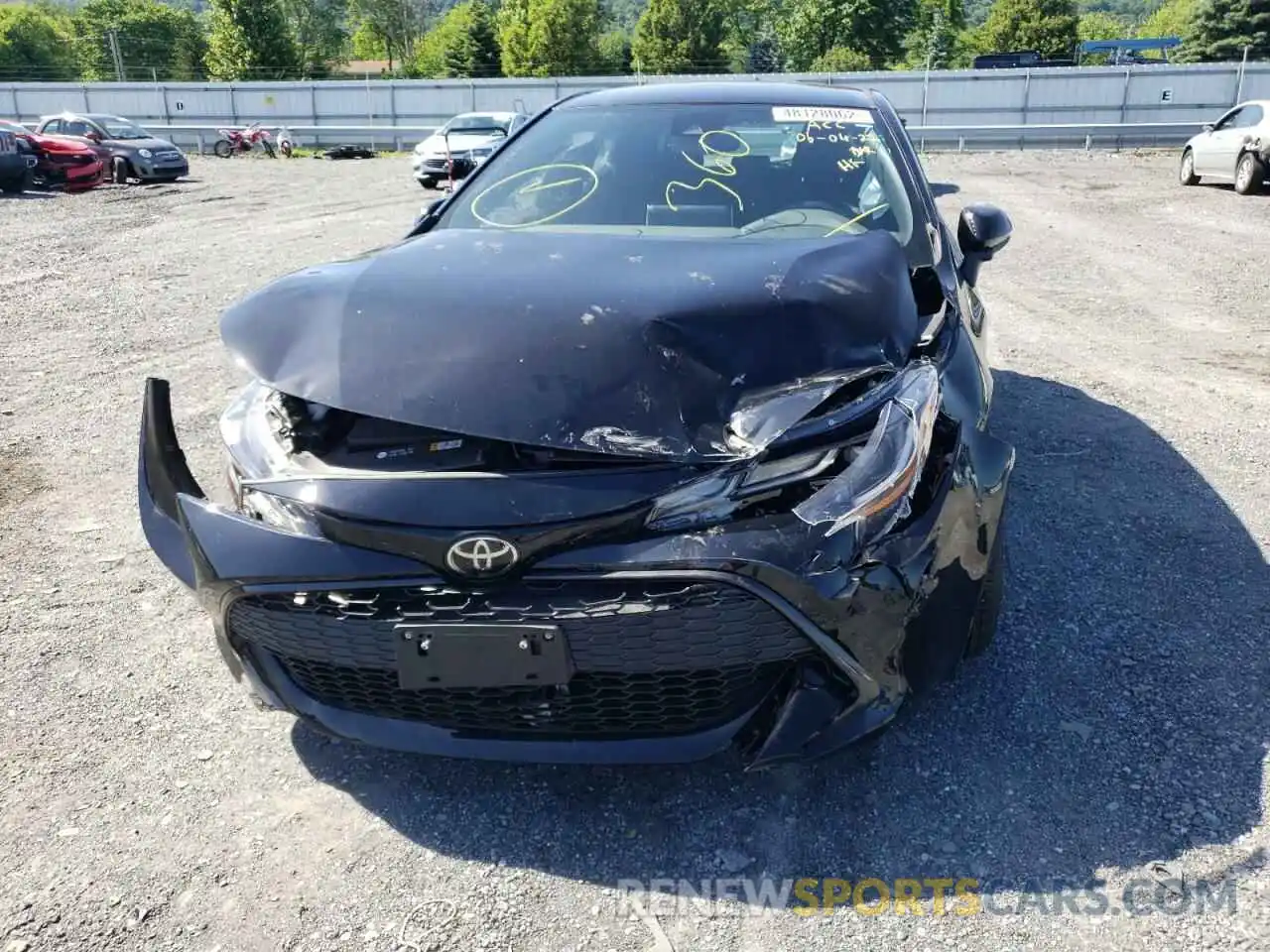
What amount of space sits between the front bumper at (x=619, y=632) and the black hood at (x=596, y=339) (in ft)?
0.93

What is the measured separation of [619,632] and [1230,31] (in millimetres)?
56875

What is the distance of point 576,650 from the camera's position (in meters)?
1.96

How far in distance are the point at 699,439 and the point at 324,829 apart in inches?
49.5

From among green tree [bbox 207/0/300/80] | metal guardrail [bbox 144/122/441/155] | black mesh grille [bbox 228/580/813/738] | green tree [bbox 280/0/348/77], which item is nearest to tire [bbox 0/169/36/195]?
metal guardrail [bbox 144/122/441/155]

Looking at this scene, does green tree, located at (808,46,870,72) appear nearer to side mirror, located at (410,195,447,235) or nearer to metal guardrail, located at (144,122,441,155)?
metal guardrail, located at (144,122,441,155)

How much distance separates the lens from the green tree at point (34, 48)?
69.3 metres

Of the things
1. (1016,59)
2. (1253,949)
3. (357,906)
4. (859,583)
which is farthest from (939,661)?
(1016,59)

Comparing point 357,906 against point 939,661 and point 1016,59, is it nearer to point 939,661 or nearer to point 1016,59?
point 939,661

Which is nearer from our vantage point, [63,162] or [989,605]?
[989,605]

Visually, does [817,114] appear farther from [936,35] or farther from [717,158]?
[936,35]

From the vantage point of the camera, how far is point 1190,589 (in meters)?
3.26

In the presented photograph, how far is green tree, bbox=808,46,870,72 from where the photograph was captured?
52.9 meters

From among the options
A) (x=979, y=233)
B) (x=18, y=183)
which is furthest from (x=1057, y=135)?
(x=979, y=233)

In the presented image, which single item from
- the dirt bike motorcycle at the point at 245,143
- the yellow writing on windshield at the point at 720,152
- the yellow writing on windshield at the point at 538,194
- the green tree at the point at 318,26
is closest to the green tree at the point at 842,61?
the dirt bike motorcycle at the point at 245,143
